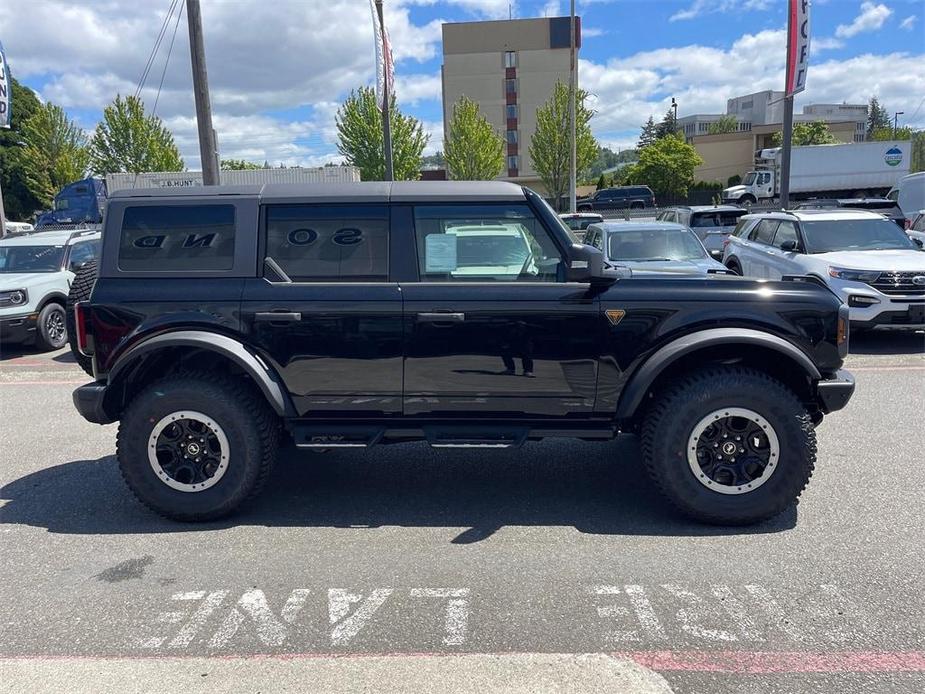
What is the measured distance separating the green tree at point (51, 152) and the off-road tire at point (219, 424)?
4056cm

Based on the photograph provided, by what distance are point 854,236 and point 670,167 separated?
4556cm

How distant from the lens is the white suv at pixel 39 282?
10039mm

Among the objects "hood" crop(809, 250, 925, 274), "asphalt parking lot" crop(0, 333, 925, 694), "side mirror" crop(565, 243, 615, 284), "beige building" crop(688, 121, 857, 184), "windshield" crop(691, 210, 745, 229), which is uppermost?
"beige building" crop(688, 121, 857, 184)

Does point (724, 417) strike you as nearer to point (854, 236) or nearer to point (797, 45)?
point (854, 236)

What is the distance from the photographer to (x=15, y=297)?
1002 cm

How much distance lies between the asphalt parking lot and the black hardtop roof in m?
1.93

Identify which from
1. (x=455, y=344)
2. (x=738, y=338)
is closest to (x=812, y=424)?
A: (x=738, y=338)

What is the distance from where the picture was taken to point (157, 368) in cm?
446

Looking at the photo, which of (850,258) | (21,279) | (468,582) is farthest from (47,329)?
(850,258)

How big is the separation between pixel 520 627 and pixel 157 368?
2766 mm

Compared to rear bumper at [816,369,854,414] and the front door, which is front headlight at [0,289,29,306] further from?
rear bumper at [816,369,854,414]

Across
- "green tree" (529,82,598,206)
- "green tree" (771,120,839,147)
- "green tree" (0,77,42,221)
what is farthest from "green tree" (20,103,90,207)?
"green tree" (771,120,839,147)

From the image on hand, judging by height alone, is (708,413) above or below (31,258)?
below

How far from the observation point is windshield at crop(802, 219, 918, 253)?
10.0m
